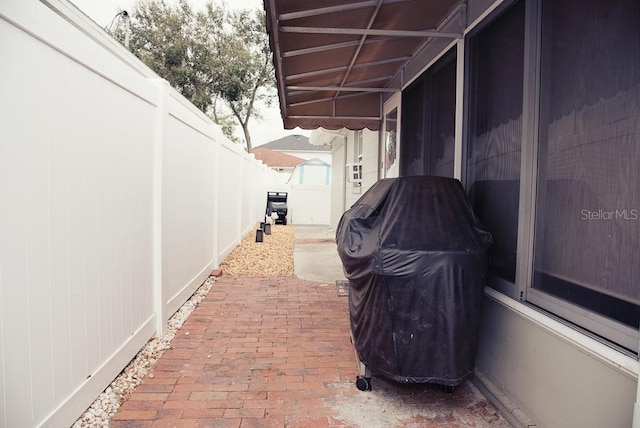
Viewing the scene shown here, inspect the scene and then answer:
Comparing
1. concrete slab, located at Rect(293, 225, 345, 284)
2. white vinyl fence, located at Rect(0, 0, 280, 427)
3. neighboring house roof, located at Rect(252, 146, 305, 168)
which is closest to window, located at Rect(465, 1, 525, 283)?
white vinyl fence, located at Rect(0, 0, 280, 427)

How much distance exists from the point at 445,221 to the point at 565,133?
2.81ft

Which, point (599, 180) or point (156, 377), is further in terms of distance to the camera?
point (156, 377)

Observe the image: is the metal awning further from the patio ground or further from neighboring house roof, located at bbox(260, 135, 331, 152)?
neighboring house roof, located at bbox(260, 135, 331, 152)

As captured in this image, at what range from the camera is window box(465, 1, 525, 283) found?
2680 millimetres

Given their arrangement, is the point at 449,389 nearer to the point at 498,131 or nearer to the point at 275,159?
the point at 498,131

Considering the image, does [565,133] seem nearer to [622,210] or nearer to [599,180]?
[599,180]

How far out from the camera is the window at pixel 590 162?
1.81 m

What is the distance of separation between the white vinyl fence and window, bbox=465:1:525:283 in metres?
2.78

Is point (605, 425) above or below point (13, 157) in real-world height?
below

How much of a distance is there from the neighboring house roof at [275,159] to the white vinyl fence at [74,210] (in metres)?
28.8

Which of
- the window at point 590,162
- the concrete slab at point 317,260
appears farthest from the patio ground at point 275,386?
the concrete slab at point 317,260

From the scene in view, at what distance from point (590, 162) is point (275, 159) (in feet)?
105

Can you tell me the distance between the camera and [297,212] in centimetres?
1702

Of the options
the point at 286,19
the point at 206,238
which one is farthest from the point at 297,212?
the point at 286,19
